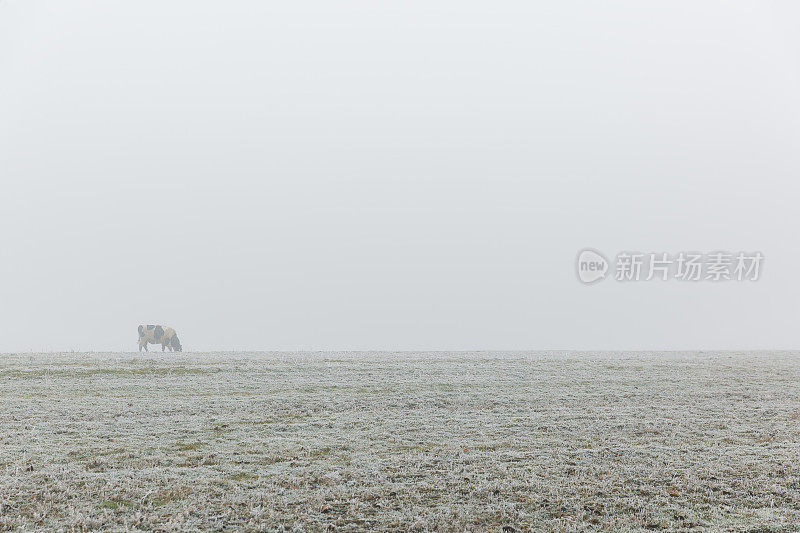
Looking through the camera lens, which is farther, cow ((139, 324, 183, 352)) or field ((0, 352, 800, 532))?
cow ((139, 324, 183, 352))

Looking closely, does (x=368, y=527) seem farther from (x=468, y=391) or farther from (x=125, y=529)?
(x=468, y=391)

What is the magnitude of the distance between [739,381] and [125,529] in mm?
21451

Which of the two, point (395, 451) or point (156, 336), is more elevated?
point (395, 451)

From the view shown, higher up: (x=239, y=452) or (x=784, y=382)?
(x=784, y=382)

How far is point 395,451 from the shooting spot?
36.9 feet

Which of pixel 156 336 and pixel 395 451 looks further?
pixel 156 336

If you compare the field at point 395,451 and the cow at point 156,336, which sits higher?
the field at point 395,451

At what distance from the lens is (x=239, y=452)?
11.2 m

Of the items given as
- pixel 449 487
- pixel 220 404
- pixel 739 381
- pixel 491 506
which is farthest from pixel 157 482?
pixel 739 381

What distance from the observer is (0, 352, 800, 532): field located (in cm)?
816

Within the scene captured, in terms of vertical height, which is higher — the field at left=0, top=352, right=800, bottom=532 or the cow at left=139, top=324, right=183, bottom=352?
the field at left=0, top=352, right=800, bottom=532

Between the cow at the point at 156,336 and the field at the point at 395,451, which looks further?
the cow at the point at 156,336

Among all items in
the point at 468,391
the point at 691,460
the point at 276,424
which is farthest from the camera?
the point at 468,391

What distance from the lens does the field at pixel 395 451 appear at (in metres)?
8.16
